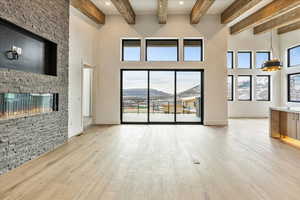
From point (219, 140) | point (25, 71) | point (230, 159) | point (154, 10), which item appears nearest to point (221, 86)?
point (219, 140)

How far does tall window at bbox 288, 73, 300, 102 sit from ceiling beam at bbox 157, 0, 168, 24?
709 centimetres

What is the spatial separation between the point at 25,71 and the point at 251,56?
10067mm

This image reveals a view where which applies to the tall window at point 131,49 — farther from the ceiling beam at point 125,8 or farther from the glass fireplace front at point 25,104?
the glass fireplace front at point 25,104

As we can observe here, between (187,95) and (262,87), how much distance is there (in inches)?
198

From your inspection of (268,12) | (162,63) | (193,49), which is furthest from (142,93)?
(268,12)

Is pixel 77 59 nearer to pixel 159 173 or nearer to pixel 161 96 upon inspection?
pixel 161 96

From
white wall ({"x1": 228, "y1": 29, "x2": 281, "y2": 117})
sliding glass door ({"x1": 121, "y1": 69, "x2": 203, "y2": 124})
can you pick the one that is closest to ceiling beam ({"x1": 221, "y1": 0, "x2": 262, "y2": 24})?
sliding glass door ({"x1": 121, "y1": 69, "x2": 203, "y2": 124})

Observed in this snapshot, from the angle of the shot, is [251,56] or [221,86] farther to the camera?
[251,56]

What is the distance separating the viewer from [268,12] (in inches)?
242

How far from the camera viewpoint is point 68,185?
7.93 feet

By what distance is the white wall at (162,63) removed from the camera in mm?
7176

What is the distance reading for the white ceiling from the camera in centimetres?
618

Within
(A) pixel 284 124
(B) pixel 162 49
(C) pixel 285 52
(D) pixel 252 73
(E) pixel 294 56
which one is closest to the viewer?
(A) pixel 284 124

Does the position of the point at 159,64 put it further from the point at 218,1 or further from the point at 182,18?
the point at 218,1
